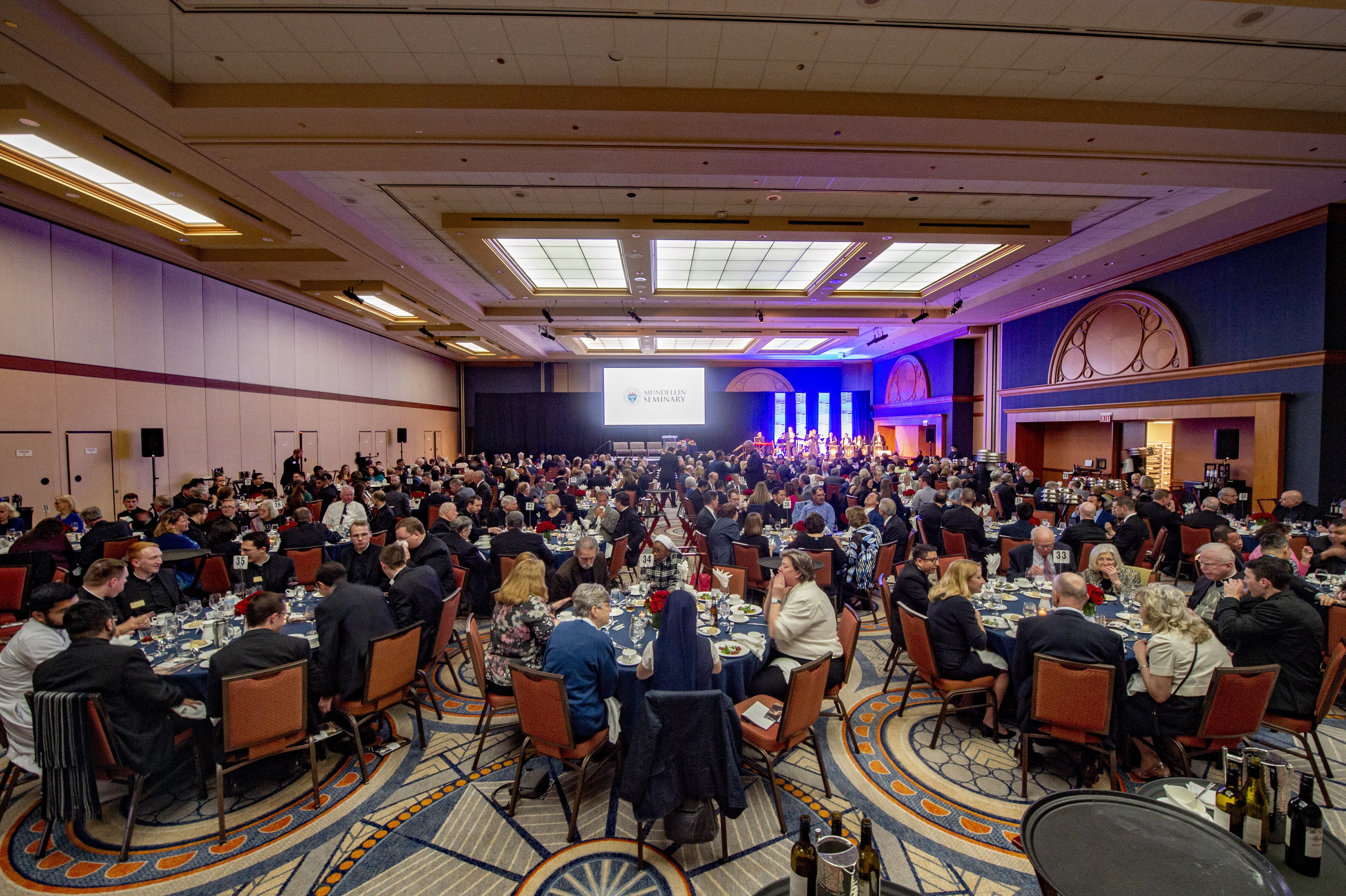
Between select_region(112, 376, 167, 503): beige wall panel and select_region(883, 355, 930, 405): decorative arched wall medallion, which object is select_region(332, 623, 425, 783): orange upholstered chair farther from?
select_region(883, 355, 930, 405): decorative arched wall medallion

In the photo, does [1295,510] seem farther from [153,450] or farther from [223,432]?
[223,432]

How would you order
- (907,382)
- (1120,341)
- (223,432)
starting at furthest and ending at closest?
(907,382) → (223,432) → (1120,341)

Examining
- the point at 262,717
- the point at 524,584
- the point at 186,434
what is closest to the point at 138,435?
the point at 186,434

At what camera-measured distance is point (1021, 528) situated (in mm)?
6742

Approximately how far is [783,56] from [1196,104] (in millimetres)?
4239

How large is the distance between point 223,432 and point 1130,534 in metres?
15.6

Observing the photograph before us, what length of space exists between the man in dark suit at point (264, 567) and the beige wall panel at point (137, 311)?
737 cm

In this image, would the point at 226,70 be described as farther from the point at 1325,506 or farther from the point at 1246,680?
the point at 1325,506

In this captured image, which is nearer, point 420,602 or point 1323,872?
point 1323,872

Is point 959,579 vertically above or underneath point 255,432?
underneath

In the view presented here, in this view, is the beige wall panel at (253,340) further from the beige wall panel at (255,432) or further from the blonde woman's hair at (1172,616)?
the blonde woman's hair at (1172,616)

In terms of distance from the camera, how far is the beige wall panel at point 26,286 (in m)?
7.82

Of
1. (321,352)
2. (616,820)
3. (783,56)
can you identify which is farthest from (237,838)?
(321,352)

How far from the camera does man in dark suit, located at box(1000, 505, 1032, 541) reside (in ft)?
21.7
